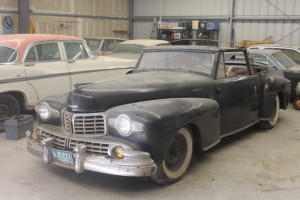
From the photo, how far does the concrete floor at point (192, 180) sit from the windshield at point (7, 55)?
5.12 feet

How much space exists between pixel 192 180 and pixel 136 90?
1.21 metres

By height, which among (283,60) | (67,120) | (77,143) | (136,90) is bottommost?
(77,143)

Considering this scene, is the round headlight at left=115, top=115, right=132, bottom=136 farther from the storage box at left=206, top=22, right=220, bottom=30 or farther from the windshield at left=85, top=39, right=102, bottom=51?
→ the storage box at left=206, top=22, right=220, bottom=30

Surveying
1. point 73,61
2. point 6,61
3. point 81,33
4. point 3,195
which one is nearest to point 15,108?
point 6,61

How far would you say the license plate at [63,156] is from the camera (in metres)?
3.69

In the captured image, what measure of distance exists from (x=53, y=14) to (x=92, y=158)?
1182 centimetres

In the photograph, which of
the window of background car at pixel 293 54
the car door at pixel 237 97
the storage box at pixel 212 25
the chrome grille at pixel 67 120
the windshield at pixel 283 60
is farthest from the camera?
the storage box at pixel 212 25

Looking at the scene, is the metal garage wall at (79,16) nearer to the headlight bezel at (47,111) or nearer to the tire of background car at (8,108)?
the tire of background car at (8,108)

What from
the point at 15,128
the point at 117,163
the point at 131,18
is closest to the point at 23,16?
the point at 131,18

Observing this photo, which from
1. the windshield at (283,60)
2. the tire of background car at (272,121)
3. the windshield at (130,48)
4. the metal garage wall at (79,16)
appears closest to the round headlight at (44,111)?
the tire of background car at (272,121)

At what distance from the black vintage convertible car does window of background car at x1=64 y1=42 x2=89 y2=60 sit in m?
2.20

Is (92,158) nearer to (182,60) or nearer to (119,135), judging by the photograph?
(119,135)

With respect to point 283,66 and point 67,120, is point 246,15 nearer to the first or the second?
point 283,66

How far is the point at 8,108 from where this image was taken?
20.5 ft
